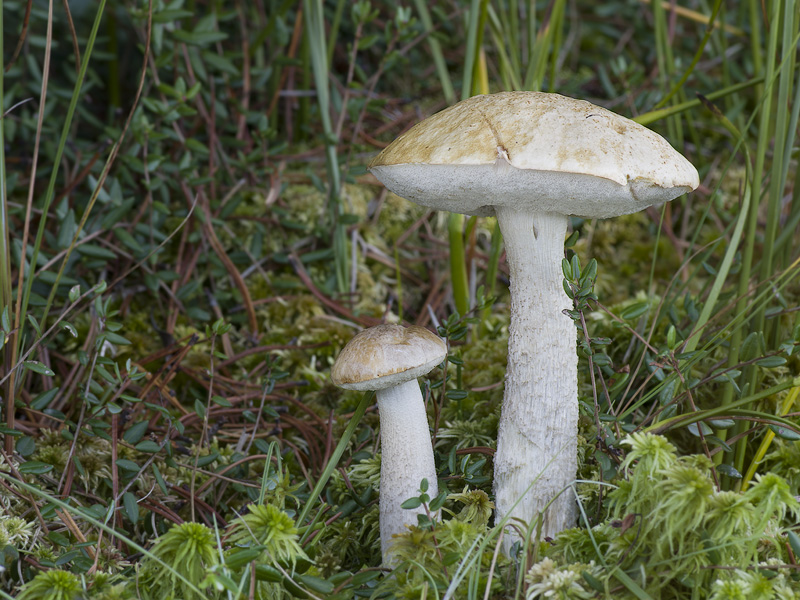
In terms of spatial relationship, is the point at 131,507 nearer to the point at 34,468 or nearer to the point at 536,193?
the point at 34,468

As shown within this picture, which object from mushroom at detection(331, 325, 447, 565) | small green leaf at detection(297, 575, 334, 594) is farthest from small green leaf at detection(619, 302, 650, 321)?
small green leaf at detection(297, 575, 334, 594)

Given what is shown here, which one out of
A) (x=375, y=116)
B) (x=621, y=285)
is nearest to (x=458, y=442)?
(x=621, y=285)

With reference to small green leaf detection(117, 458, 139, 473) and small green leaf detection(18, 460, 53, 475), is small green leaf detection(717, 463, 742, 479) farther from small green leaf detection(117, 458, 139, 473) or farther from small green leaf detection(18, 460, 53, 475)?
small green leaf detection(18, 460, 53, 475)

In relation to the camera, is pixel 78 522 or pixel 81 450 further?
pixel 81 450

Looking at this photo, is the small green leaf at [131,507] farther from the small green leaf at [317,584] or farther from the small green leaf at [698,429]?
the small green leaf at [698,429]

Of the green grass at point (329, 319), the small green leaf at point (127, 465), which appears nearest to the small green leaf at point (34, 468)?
the green grass at point (329, 319)

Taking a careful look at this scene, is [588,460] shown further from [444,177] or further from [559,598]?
[444,177]

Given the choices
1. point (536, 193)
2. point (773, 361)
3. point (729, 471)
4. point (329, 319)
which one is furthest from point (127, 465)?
point (773, 361)
